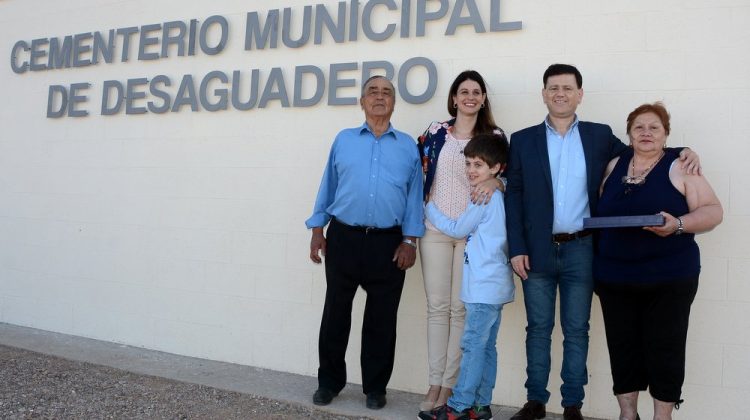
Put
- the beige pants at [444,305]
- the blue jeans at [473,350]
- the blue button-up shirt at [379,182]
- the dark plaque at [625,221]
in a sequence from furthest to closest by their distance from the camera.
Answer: the blue button-up shirt at [379,182] < the beige pants at [444,305] < the blue jeans at [473,350] < the dark plaque at [625,221]

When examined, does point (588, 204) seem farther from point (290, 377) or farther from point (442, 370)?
point (290, 377)

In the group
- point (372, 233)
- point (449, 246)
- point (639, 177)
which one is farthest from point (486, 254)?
point (639, 177)

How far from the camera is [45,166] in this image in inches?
208

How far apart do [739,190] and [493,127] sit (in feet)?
4.33

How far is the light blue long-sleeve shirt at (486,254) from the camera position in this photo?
307cm

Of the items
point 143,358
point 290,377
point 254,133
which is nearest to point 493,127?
point 254,133

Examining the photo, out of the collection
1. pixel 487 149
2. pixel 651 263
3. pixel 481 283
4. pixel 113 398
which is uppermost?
pixel 487 149

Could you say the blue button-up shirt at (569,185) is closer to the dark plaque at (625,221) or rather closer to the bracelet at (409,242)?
the dark plaque at (625,221)

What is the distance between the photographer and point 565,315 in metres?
3.16

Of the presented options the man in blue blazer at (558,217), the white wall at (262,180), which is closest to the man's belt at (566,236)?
the man in blue blazer at (558,217)

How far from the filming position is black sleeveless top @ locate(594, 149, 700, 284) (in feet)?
9.12

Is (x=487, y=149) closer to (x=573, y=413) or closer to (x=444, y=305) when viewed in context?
(x=444, y=305)

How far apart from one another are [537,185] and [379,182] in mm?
845

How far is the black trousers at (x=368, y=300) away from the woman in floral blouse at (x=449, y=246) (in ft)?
0.70
